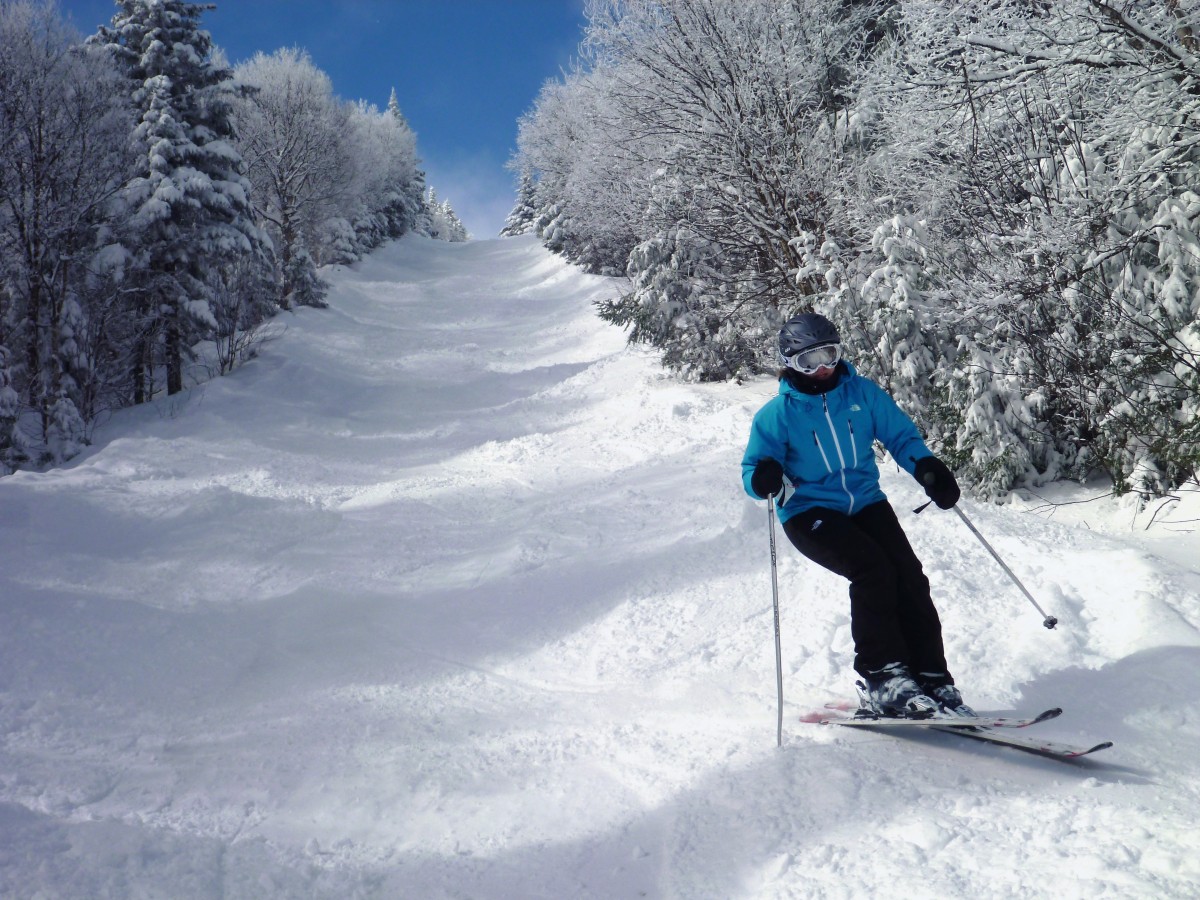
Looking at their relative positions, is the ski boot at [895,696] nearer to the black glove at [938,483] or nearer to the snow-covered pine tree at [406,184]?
the black glove at [938,483]

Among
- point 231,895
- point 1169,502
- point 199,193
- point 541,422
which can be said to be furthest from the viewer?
point 199,193

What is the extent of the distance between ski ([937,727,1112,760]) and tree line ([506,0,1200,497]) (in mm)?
4239

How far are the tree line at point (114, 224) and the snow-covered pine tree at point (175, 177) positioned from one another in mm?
32

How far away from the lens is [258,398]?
15.4 m

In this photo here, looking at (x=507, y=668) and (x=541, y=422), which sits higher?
(x=541, y=422)

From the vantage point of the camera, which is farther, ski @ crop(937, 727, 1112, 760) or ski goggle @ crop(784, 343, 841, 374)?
ski goggle @ crop(784, 343, 841, 374)

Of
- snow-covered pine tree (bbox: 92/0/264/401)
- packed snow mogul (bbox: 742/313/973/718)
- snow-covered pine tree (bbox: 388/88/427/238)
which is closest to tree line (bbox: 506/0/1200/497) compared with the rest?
packed snow mogul (bbox: 742/313/973/718)

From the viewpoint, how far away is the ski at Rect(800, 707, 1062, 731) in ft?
10.5

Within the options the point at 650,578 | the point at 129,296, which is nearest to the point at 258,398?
the point at 129,296

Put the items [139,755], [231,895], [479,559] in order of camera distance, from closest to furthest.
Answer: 1. [231,895]
2. [139,755]
3. [479,559]

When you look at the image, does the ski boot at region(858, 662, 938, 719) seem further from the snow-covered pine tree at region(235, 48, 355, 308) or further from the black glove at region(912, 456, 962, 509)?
the snow-covered pine tree at region(235, 48, 355, 308)

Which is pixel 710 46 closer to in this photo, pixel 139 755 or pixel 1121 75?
pixel 1121 75

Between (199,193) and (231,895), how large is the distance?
17.1 m

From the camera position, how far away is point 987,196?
26.9 feet
